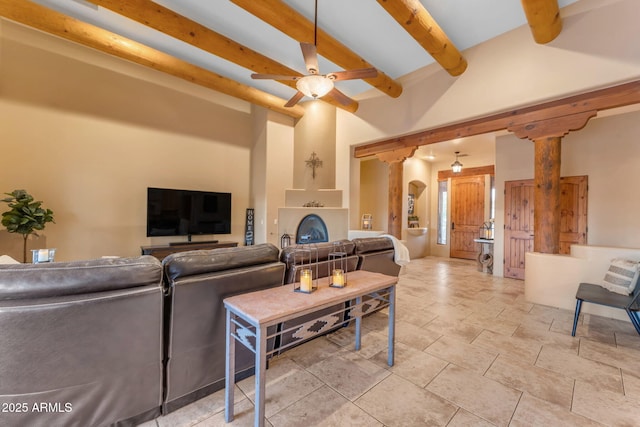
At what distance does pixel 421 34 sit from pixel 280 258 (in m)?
3.16

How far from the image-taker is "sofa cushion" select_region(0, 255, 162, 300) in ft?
3.98

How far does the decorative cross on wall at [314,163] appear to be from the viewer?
608 centimetres

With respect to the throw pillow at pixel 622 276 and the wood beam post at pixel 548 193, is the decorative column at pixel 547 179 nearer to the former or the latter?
the wood beam post at pixel 548 193

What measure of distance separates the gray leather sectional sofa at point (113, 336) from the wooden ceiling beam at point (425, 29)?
9.93 feet

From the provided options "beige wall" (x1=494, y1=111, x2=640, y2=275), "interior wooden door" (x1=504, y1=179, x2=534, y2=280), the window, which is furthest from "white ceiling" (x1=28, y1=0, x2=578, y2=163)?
the window

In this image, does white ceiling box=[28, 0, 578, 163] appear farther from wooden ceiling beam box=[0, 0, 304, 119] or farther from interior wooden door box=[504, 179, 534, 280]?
interior wooden door box=[504, 179, 534, 280]

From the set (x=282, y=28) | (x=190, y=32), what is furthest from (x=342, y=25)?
(x=190, y=32)

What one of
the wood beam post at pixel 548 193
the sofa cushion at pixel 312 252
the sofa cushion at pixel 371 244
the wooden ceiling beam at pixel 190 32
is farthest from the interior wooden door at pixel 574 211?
the wooden ceiling beam at pixel 190 32

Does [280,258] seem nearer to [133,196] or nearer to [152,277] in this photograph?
[152,277]


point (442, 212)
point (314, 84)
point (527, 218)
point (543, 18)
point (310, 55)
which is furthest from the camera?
point (442, 212)

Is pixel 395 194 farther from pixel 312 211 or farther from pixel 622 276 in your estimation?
pixel 622 276

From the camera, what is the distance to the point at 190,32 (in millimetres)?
3320

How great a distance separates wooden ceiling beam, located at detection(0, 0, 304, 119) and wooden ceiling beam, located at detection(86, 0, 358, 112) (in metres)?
0.97

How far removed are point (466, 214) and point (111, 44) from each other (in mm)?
8410
